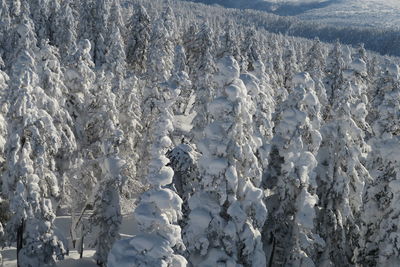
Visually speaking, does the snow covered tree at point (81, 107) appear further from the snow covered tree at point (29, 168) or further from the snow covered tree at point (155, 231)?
the snow covered tree at point (155, 231)

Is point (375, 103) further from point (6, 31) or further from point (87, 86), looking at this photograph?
point (6, 31)

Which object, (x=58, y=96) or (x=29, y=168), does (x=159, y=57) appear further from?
(x=29, y=168)

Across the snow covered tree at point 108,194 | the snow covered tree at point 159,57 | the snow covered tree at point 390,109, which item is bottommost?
the snow covered tree at point 108,194

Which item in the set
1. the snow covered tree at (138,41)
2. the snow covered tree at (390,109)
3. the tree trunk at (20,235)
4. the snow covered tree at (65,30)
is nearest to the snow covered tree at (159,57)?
the snow covered tree at (138,41)

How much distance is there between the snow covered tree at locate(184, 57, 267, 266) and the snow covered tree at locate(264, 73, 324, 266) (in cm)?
373

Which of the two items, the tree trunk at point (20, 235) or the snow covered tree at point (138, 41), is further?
the snow covered tree at point (138, 41)

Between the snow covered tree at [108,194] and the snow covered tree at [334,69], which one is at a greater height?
the snow covered tree at [334,69]

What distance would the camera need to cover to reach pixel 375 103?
26078mm

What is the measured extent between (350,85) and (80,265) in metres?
18.6

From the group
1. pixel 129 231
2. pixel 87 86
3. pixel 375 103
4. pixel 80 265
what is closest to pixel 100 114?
pixel 87 86

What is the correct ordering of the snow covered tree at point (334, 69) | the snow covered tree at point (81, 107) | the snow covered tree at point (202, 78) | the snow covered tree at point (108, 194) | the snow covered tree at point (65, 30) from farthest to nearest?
1. the snow covered tree at point (65, 30)
2. the snow covered tree at point (202, 78)
3. the snow covered tree at point (334, 69)
4. the snow covered tree at point (81, 107)
5. the snow covered tree at point (108, 194)

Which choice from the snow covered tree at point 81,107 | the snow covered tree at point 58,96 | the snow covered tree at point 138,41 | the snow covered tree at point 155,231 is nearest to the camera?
the snow covered tree at point 155,231

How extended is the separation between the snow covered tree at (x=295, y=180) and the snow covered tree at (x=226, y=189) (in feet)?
12.2

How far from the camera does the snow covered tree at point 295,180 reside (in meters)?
20.7
